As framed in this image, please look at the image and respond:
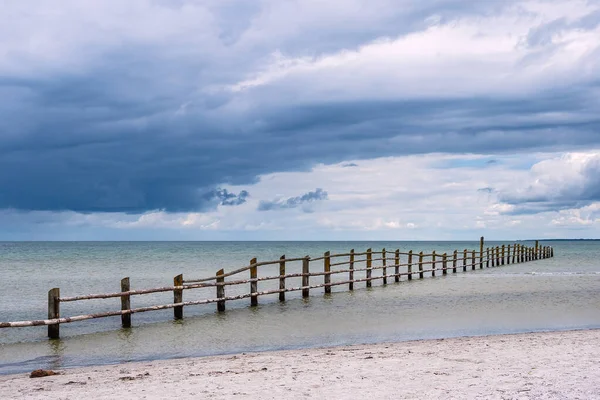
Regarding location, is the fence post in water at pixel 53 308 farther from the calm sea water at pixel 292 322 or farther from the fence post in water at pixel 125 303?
the fence post in water at pixel 125 303

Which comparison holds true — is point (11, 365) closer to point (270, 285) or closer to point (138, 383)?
point (138, 383)

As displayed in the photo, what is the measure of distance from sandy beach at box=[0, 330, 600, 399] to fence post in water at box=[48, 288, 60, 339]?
12.3ft

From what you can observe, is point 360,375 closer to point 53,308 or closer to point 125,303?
point 53,308

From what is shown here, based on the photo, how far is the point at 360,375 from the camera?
9.03 m

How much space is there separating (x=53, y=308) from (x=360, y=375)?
8.41 m

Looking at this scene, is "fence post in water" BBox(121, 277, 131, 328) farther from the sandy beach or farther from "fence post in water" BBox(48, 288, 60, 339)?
the sandy beach

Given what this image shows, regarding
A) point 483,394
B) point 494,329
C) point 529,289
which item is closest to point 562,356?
point 483,394

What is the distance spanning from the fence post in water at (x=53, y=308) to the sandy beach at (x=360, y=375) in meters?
3.74

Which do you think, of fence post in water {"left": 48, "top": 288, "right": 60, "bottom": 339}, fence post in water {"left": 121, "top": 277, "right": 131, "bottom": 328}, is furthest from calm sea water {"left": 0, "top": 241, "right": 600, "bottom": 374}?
fence post in water {"left": 121, "top": 277, "right": 131, "bottom": 328}

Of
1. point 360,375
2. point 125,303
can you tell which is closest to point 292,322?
point 125,303

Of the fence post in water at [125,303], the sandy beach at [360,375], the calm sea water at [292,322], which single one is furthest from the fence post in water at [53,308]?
the sandy beach at [360,375]

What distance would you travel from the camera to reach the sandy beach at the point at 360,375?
313 inches

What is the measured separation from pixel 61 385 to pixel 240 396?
2.95 metres

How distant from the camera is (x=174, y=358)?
12211 mm
